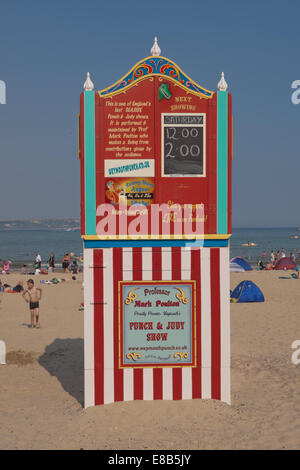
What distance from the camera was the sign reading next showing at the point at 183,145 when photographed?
827cm

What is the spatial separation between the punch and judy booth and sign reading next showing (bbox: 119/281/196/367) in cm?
2

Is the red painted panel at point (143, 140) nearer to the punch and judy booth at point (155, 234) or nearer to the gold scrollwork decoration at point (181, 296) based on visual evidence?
the punch and judy booth at point (155, 234)

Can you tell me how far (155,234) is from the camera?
8258 millimetres

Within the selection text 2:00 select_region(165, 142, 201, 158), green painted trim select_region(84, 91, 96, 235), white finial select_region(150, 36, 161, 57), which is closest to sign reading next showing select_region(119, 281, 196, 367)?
green painted trim select_region(84, 91, 96, 235)

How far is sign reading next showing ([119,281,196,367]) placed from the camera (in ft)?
27.2

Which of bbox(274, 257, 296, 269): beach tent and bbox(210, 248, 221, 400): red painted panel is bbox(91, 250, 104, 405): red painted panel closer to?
bbox(210, 248, 221, 400): red painted panel

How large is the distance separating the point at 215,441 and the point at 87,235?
4.13 metres

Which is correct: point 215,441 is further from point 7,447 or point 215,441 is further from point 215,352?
point 7,447

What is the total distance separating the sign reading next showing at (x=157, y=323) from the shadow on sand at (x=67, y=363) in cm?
182

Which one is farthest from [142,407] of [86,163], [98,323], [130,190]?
[86,163]

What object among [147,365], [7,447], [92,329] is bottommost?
[7,447]

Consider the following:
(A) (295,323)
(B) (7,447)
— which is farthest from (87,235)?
(A) (295,323)

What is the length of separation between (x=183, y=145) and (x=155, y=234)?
178 centimetres

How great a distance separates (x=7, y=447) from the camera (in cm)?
686
